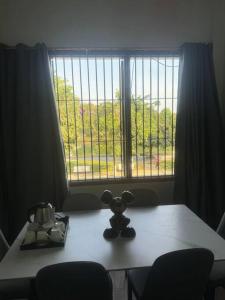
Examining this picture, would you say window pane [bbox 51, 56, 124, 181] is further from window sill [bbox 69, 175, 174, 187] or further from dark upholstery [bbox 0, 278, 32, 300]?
dark upholstery [bbox 0, 278, 32, 300]

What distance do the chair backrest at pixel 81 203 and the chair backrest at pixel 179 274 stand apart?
3.35 feet

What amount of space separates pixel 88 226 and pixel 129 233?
33 centimetres

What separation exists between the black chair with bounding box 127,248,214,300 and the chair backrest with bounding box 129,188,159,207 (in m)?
0.97

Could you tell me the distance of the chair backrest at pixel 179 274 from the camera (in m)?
1.24

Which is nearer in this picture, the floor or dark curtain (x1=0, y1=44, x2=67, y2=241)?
the floor

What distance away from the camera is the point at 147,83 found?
297 cm

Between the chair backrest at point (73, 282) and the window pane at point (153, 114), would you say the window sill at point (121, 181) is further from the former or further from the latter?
the chair backrest at point (73, 282)

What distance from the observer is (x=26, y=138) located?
2.74 metres

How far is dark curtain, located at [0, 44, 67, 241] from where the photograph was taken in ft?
8.74

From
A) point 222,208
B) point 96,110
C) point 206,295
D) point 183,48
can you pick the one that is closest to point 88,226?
point 206,295

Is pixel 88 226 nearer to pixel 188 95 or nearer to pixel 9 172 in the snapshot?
pixel 9 172

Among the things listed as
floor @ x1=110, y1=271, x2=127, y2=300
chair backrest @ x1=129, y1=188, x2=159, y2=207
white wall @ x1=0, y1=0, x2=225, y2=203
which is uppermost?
white wall @ x1=0, y1=0, x2=225, y2=203

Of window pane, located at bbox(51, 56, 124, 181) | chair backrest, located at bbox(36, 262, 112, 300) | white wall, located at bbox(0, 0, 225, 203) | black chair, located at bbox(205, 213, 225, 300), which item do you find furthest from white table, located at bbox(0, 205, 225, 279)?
white wall, located at bbox(0, 0, 225, 203)

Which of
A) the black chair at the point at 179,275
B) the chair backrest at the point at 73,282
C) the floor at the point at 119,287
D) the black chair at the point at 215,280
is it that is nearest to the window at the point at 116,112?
the floor at the point at 119,287
